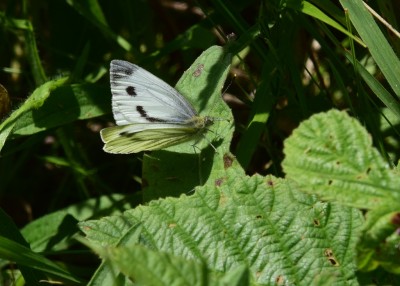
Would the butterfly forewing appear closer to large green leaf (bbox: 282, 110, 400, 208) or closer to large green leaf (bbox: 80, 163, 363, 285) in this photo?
large green leaf (bbox: 80, 163, 363, 285)

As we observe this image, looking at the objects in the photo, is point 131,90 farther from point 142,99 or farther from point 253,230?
point 253,230

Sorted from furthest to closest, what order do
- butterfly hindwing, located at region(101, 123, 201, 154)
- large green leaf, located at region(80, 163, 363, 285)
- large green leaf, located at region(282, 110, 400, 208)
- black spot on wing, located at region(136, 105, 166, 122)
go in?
black spot on wing, located at region(136, 105, 166, 122) → butterfly hindwing, located at region(101, 123, 201, 154) → large green leaf, located at region(80, 163, 363, 285) → large green leaf, located at region(282, 110, 400, 208)

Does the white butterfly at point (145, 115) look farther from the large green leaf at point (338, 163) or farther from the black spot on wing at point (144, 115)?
the large green leaf at point (338, 163)

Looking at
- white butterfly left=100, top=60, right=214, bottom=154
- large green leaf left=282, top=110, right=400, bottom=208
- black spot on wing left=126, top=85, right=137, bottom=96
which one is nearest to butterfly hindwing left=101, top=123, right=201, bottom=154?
white butterfly left=100, top=60, right=214, bottom=154

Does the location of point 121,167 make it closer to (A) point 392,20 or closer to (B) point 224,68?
(B) point 224,68

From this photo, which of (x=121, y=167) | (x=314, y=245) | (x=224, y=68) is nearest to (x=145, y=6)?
(x=121, y=167)

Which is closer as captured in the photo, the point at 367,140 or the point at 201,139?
the point at 367,140

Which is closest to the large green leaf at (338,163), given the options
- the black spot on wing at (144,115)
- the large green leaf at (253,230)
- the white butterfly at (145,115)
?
the large green leaf at (253,230)
